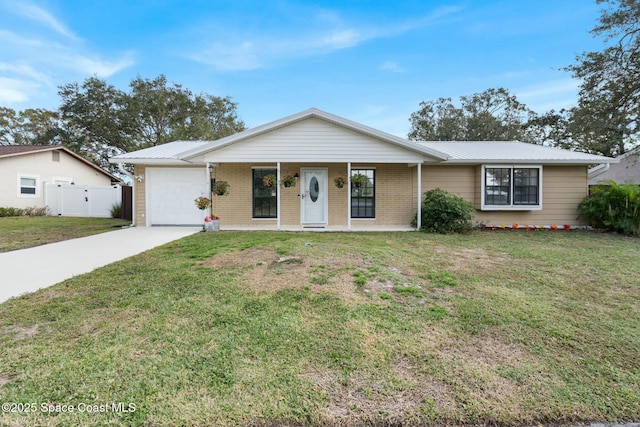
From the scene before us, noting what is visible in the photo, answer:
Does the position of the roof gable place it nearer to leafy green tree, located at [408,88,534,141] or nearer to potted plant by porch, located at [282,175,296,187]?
potted plant by porch, located at [282,175,296,187]

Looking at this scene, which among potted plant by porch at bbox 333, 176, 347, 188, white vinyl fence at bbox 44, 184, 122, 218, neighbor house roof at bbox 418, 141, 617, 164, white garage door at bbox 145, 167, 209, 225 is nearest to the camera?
potted plant by porch at bbox 333, 176, 347, 188

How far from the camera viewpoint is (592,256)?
21.1 feet

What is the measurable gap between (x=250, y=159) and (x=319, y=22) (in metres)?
6.48

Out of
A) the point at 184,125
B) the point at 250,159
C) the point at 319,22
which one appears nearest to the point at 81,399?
the point at 250,159

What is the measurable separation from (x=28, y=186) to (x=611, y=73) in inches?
1139

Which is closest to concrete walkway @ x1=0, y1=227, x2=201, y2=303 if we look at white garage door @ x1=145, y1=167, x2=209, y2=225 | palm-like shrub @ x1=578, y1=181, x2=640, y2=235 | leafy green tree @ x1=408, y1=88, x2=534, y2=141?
white garage door @ x1=145, y1=167, x2=209, y2=225

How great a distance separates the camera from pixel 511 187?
422 inches

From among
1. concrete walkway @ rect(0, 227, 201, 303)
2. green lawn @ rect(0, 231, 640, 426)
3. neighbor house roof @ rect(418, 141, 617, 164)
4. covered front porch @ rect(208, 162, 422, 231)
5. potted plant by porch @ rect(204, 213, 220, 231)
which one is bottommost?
green lawn @ rect(0, 231, 640, 426)

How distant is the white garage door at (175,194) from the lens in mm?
11195

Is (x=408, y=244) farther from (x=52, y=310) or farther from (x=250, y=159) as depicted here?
(x=52, y=310)

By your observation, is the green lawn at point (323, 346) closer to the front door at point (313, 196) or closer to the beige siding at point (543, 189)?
the front door at point (313, 196)

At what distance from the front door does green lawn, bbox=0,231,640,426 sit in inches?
235

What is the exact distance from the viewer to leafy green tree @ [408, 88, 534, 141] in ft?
81.0

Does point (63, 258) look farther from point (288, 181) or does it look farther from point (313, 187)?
point (313, 187)
